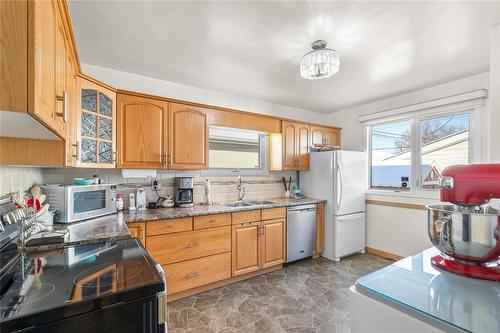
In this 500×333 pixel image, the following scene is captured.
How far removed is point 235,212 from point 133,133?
1392 millimetres

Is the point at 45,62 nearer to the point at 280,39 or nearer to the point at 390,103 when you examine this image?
the point at 280,39

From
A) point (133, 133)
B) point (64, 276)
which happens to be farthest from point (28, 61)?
point (133, 133)

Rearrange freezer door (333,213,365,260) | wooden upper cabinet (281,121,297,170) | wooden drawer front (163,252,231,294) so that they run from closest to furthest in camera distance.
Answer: wooden drawer front (163,252,231,294)
freezer door (333,213,365,260)
wooden upper cabinet (281,121,297,170)

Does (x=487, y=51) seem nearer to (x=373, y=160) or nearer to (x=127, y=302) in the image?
(x=373, y=160)

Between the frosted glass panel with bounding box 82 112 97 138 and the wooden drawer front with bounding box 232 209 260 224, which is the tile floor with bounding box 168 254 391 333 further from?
the frosted glass panel with bounding box 82 112 97 138

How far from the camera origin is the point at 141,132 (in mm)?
2463

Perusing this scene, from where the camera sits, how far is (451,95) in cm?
296

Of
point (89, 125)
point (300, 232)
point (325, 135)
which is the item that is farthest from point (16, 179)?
point (325, 135)

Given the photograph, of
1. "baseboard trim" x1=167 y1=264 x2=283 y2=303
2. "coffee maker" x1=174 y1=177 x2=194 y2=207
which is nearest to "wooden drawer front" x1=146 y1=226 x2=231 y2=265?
"baseboard trim" x1=167 y1=264 x2=283 y2=303

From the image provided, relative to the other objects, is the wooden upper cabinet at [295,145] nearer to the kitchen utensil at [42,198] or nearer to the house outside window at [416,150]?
the house outside window at [416,150]

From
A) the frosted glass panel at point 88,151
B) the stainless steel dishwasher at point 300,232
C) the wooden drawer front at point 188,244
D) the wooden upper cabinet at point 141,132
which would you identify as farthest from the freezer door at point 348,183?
the frosted glass panel at point 88,151

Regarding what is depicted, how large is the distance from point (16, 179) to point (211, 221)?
5.23 ft

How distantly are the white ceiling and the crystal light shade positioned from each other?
0.32ft

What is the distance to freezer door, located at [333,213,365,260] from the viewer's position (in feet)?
11.2
